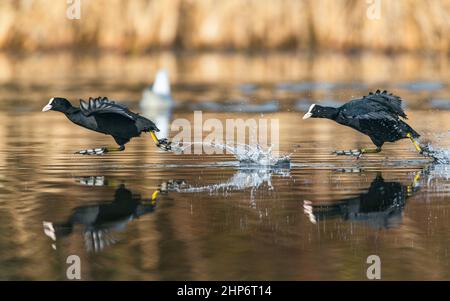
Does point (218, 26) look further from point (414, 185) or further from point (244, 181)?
point (414, 185)

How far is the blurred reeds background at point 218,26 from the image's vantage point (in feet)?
132

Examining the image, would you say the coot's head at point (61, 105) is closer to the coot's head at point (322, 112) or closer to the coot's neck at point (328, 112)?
the coot's head at point (322, 112)

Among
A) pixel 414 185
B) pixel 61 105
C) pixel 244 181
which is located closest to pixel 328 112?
pixel 244 181

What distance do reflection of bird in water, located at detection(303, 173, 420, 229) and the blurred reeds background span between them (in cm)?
2822

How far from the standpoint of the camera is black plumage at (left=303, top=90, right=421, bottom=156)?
47.5 ft

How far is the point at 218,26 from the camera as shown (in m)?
42.1

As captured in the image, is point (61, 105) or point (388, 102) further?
point (61, 105)

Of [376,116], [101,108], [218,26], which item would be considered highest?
[218,26]

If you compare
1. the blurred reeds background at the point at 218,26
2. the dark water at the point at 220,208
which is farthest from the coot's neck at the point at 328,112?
the blurred reeds background at the point at 218,26

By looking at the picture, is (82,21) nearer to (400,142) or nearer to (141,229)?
(400,142)

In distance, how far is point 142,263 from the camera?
8883 mm

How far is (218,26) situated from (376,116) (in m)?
28.1

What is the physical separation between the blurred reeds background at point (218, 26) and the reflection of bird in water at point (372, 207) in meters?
28.2

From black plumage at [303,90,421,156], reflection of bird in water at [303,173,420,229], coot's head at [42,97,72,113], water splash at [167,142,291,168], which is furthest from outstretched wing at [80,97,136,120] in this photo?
reflection of bird in water at [303,173,420,229]
